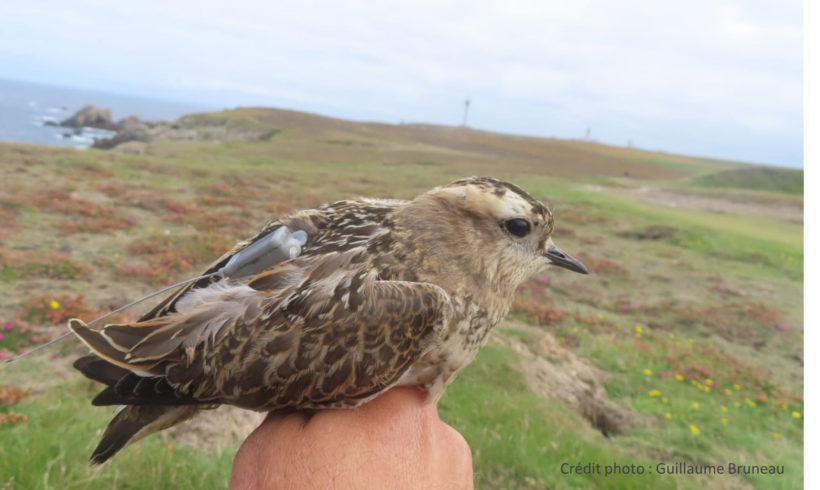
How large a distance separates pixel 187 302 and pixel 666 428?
25.0 feet

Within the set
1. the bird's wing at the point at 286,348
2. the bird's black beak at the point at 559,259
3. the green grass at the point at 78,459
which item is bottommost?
the green grass at the point at 78,459

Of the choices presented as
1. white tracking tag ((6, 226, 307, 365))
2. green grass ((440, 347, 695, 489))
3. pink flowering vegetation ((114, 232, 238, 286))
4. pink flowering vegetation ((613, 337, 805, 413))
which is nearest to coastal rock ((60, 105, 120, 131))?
pink flowering vegetation ((114, 232, 238, 286))

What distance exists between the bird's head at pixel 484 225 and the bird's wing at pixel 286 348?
463 mm

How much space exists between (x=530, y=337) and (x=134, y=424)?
8348mm

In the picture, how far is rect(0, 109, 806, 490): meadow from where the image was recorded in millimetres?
5395

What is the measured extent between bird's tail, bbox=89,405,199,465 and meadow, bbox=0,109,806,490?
1183 mm

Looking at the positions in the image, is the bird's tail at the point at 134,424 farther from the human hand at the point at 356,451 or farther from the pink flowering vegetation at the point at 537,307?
the pink flowering vegetation at the point at 537,307

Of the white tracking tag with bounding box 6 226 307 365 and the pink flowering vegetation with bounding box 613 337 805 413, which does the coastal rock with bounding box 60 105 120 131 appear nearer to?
the pink flowering vegetation with bounding box 613 337 805 413

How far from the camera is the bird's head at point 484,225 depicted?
327 centimetres

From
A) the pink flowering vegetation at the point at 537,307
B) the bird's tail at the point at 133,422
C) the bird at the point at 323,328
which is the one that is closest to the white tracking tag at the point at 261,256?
the bird at the point at 323,328

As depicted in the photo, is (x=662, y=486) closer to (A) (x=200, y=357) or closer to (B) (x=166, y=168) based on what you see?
(A) (x=200, y=357)

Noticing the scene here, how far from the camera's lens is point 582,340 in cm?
1113

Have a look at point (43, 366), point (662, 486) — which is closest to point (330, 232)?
point (662, 486)

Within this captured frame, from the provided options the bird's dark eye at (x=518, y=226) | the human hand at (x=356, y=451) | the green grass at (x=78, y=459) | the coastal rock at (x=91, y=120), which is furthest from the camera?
the coastal rock at (x=91, y=120)
